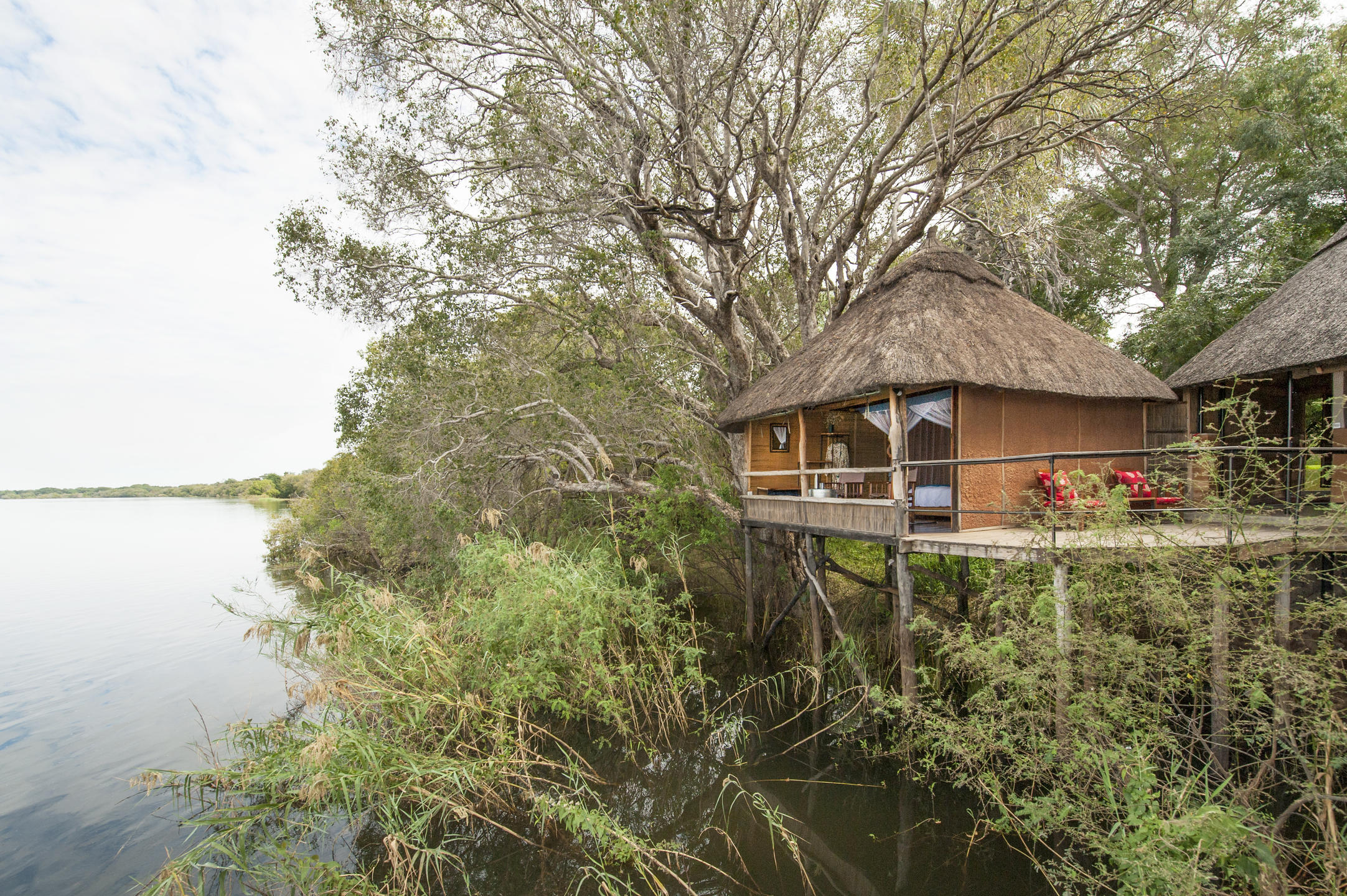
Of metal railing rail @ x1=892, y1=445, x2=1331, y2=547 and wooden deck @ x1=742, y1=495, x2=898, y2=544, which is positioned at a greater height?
metal railing rail @ x1=892, y1=445, x2=1331, y2=547

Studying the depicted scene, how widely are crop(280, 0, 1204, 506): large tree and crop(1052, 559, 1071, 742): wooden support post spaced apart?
5741 millimetres

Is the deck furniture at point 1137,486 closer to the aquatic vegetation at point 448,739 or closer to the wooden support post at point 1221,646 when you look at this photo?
the wooden support post at point 1221,646

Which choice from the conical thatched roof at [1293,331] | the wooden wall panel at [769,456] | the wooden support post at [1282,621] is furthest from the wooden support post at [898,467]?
the conical thatched roof at [1293,331]

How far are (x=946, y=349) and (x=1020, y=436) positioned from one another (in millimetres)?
1571

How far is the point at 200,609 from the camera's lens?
1489 cm

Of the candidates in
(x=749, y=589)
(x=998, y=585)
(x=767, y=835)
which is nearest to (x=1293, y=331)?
(x=998, y=585)

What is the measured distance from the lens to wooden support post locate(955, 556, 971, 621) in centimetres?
807

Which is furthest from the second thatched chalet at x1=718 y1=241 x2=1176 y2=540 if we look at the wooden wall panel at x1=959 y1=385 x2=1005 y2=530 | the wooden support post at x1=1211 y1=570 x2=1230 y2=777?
the wooden support post at x1=1211 y1=570 x2=1230 y2=777

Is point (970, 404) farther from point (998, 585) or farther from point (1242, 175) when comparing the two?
point (1242, 175)

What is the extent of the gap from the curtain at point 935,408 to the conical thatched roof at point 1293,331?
11.8 feet

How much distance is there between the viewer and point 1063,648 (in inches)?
175

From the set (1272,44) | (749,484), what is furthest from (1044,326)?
(1272,44)

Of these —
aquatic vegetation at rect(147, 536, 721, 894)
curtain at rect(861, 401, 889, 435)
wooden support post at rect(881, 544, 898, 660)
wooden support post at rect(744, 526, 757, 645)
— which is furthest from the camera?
wooden support post at rect(744, 526, 757, 645)

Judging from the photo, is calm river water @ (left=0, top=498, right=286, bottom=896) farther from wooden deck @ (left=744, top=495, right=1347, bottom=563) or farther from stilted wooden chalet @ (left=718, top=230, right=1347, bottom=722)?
stilted wooden chalet @ (left=718, top=230, right=1347, bottom=722)
